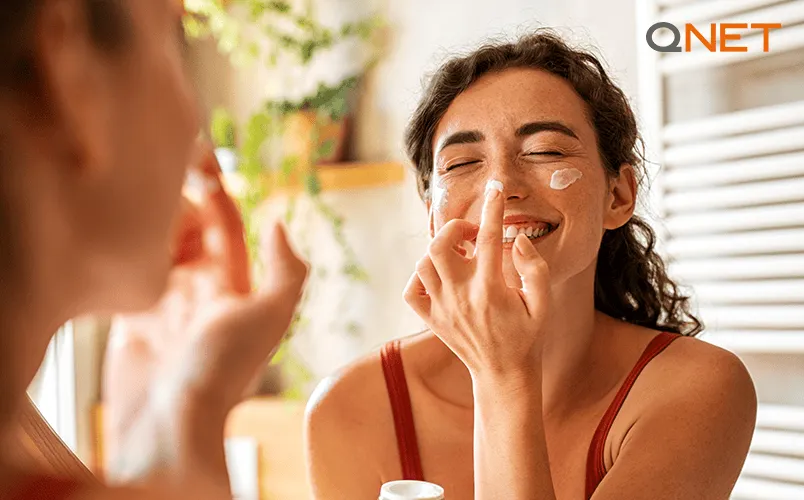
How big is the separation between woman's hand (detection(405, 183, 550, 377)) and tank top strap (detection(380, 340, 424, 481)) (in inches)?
11.0

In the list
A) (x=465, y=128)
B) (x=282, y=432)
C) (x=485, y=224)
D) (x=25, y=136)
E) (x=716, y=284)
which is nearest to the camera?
(x=25, y=136)

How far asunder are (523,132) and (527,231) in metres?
0.12

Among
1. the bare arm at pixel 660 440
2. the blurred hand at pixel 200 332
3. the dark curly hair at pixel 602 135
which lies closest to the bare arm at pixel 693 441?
the bare arm at pixel 660 440

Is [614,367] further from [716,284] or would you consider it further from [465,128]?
[716,284]

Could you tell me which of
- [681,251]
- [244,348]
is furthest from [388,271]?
[244,348]

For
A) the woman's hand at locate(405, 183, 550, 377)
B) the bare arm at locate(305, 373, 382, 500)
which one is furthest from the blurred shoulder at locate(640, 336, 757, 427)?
the bare arm at locate(305, 373, 382, 500)

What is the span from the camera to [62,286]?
0.19 m

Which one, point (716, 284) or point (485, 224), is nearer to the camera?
point (485, 224)

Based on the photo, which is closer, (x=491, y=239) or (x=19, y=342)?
(x=19, y=342)

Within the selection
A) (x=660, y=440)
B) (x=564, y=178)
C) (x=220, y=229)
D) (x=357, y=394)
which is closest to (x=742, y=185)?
(x=564, y=178)

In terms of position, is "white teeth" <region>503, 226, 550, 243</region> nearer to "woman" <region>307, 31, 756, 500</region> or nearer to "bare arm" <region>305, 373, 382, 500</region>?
"woman" <region>307, 31, 756, 500</region>

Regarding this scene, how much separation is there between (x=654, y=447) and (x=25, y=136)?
810 millimetres

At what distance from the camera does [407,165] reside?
1889mm

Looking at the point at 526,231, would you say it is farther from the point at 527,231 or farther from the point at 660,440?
the point at 660,440
